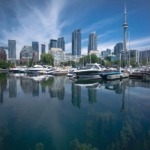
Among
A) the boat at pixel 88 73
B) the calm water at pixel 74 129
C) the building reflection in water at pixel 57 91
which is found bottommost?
the calm water at pixel 74 129

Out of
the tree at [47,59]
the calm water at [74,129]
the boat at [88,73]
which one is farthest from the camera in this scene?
the tree at [47,59]

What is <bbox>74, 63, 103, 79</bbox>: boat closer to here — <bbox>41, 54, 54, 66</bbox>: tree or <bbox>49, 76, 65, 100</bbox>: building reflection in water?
<bbox>49, 76, 65, 100</bbox>: building reflection in water

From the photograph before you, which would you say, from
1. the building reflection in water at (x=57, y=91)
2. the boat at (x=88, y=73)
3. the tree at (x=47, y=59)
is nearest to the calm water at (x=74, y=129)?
the building reflection in water at (x=57, y=91)

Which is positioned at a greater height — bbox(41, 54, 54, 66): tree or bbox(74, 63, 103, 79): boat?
bbox(41, 54, 54, 66): tree

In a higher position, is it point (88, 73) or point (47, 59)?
point (47, 59)

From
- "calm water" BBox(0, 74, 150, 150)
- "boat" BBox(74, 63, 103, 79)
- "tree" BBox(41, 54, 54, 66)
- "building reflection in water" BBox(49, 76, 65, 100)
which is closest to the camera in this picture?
"calm water" BBox(0, 74, 150, 150)

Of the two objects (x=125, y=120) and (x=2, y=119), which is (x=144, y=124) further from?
(x=2, y=119)

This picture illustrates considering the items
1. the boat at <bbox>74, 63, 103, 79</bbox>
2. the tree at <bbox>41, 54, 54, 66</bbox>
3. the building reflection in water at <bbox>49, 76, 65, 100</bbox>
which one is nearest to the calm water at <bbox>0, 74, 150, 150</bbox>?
the building reflection in water at <bbox>49, 76, 65, 100</bbox>

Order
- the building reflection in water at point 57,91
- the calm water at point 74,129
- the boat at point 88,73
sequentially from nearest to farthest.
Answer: the calm water at point 74,129 < the building reflection in water at point 57,91 < the boat at point 88,73

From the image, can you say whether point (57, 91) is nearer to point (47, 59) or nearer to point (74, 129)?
point (74, 129)

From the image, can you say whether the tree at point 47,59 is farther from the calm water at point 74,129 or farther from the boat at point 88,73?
the calm water at point 74,129

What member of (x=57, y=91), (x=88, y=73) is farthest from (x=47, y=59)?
(x=57, y=91)

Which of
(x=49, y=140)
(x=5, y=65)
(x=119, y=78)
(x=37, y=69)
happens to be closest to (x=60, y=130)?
(x=49, y=140)

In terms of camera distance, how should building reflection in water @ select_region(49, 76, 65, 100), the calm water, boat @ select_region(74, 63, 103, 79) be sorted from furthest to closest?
1. boat @ select_region(74, 63, 103, 79)
2. building reflection in water @ select_region(49, 76, 65, 100)
3. the calm water
